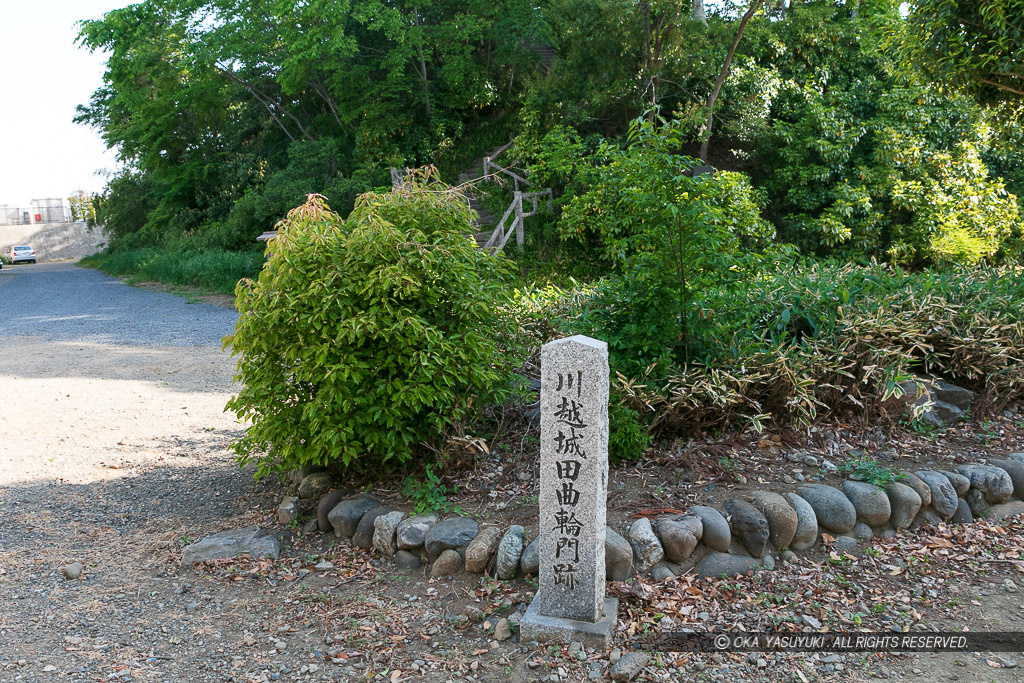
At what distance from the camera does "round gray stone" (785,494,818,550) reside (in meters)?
3.92

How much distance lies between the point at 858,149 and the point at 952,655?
1146 centimetres

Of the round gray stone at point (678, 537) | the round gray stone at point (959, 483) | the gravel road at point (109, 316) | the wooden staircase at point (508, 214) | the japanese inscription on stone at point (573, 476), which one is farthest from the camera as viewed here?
the wooden staircase at point (508, 214)

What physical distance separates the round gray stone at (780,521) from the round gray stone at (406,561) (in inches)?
74.4

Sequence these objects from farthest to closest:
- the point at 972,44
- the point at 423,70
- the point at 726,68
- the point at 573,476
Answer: the point at 423,70 < the point at 726,68 < the point at 972,44 < the point at 573,476

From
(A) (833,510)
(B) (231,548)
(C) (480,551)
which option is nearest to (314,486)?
(B) (231,548)

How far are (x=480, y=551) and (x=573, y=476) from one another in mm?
884

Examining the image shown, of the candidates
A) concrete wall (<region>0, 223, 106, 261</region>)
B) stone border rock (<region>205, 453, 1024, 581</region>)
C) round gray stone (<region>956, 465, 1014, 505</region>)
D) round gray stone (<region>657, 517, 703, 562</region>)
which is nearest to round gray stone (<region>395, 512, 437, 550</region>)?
stone border rock (<region>205, 453, 1024, 581</region>)

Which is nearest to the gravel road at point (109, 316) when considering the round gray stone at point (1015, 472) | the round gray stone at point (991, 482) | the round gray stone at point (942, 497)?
the round gray stone at point (942, 497)

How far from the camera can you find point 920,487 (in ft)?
14.0

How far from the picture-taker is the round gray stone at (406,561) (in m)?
4.00

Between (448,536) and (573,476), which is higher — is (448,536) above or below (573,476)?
below

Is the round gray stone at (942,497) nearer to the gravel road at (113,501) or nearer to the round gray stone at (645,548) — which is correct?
the round gray stone at (645,548)

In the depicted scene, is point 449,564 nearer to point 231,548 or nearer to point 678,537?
point 678,537

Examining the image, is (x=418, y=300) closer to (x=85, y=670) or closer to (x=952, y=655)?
(x=85, y=670)
